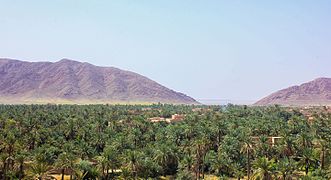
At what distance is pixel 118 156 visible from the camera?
83.7 metres

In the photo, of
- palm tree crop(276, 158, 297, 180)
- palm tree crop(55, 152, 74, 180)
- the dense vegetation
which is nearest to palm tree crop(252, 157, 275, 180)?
the dense vegetation

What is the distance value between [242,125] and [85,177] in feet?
176

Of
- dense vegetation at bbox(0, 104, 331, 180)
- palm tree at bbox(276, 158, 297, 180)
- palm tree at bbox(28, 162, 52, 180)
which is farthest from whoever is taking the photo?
dense vegetation at bbox(0, 104, 331, 180)

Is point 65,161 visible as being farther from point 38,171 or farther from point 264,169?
point 264,169

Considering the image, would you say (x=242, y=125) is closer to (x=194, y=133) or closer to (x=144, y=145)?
(x=194, y=133)

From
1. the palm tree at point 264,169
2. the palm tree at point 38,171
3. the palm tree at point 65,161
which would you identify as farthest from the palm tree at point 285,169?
the palm tree at point 38,171

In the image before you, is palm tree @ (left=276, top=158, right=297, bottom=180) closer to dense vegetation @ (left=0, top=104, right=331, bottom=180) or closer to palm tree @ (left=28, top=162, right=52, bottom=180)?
dense vegetation @ (left=0, top=104, right=331, bottom=180)

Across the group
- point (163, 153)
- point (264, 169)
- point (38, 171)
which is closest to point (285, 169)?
point (264, 169)

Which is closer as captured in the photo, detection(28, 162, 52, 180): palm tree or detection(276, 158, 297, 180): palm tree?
detection(28, 162, 52, 180): palm tree

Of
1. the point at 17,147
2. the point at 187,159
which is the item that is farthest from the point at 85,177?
the point at 187,159

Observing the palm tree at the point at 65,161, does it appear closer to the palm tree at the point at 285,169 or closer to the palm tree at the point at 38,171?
the palm tree at the point at 38,171

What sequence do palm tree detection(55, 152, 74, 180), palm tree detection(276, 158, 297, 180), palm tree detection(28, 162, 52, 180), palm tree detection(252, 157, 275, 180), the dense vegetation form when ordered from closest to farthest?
palm tree detection(28, 162, 52, 180), palm tree detection(276, 158, 297, 180), palm tree detection(252, 157, 275, 180), the dense vegetation, palm tree detection(55, 152, 74, 180)

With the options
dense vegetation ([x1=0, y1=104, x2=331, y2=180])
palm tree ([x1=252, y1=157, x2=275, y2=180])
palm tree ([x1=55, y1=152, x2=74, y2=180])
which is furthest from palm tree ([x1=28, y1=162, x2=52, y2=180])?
palm tree ([x1=252, y1=157, x2=275, y2=180])

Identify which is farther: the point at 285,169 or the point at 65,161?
the point at 65,161
